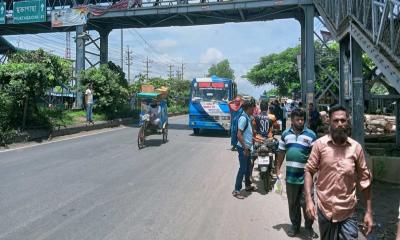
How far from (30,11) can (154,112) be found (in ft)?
62.2

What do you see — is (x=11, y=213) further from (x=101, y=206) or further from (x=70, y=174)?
(x=70, y=174)

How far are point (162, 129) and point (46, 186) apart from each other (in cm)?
784

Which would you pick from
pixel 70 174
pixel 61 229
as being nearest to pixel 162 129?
pixel 70 174

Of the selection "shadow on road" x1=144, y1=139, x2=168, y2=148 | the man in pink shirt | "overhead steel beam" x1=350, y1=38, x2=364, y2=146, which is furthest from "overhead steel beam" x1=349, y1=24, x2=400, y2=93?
"shadow on road" x1=144, y1=139, x2=168, y2=148

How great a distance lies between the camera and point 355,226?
396cm

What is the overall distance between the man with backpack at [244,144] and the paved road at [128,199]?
34cm

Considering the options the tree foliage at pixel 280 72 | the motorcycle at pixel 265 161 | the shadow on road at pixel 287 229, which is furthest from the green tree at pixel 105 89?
the tree foliage at pixel 280 72

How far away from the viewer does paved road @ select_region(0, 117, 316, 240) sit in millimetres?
6129

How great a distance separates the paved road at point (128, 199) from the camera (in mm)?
6129

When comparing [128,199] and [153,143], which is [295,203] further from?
[153,143]

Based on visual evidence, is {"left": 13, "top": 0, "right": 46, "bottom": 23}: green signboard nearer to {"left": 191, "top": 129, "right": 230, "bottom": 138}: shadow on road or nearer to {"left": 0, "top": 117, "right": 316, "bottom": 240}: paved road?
{"left": 191, "top": 129, "right": 230, "bottom": 138}: shadow on road

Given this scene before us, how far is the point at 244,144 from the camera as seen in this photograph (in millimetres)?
8492

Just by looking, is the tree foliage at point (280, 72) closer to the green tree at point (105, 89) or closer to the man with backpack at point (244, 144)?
the green tree at point (105, 89)

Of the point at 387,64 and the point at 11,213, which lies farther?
the point at 387,64
